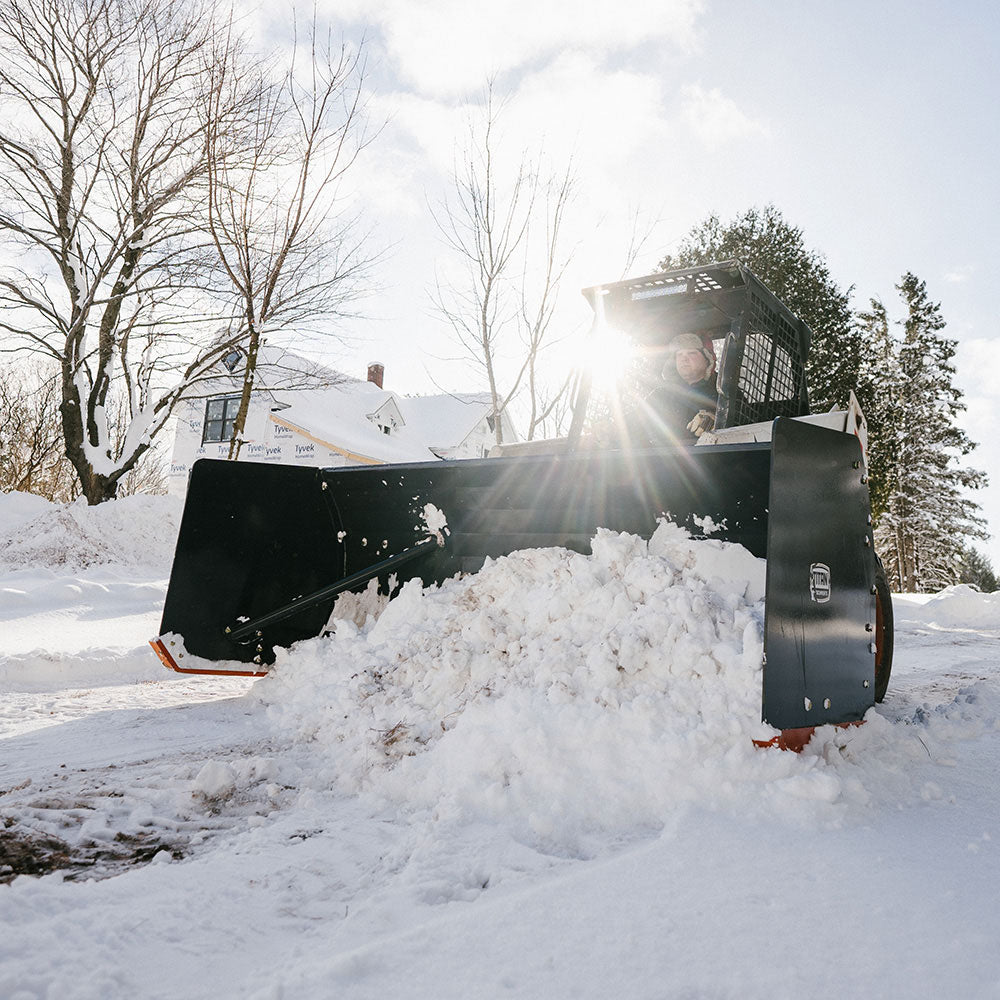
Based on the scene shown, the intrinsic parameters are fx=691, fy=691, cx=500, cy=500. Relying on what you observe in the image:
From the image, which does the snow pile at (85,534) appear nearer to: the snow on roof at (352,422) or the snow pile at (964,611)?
the snow pile at (964,611)

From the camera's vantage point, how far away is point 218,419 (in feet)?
88.4

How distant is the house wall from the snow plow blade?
20.6 m

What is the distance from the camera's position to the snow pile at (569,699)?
201cm

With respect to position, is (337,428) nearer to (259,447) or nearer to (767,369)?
(259,447)

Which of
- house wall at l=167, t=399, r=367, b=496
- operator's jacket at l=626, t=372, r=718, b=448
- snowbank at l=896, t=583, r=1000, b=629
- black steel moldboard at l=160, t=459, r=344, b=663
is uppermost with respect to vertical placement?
house wall at l=167, t=399, r=367, b=496

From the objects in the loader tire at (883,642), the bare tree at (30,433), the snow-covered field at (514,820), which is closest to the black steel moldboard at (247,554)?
the snow-covered field at (514,820)

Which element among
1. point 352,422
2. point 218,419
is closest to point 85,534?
point 352,422

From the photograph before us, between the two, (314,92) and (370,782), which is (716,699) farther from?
(314,92)

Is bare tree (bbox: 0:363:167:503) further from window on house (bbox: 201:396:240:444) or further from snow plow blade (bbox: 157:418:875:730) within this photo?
snow plow blade (bbox: 157:418:875:730)

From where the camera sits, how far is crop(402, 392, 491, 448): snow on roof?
29141mm

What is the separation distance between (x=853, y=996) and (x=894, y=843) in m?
0.76

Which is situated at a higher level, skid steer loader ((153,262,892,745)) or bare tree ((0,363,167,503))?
bare tree ((0,363,167,503))

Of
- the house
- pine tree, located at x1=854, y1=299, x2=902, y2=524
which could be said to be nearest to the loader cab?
pine tree, located at x1=854, y1=299, x2=902, y2=524

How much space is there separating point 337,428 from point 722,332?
23.3m
